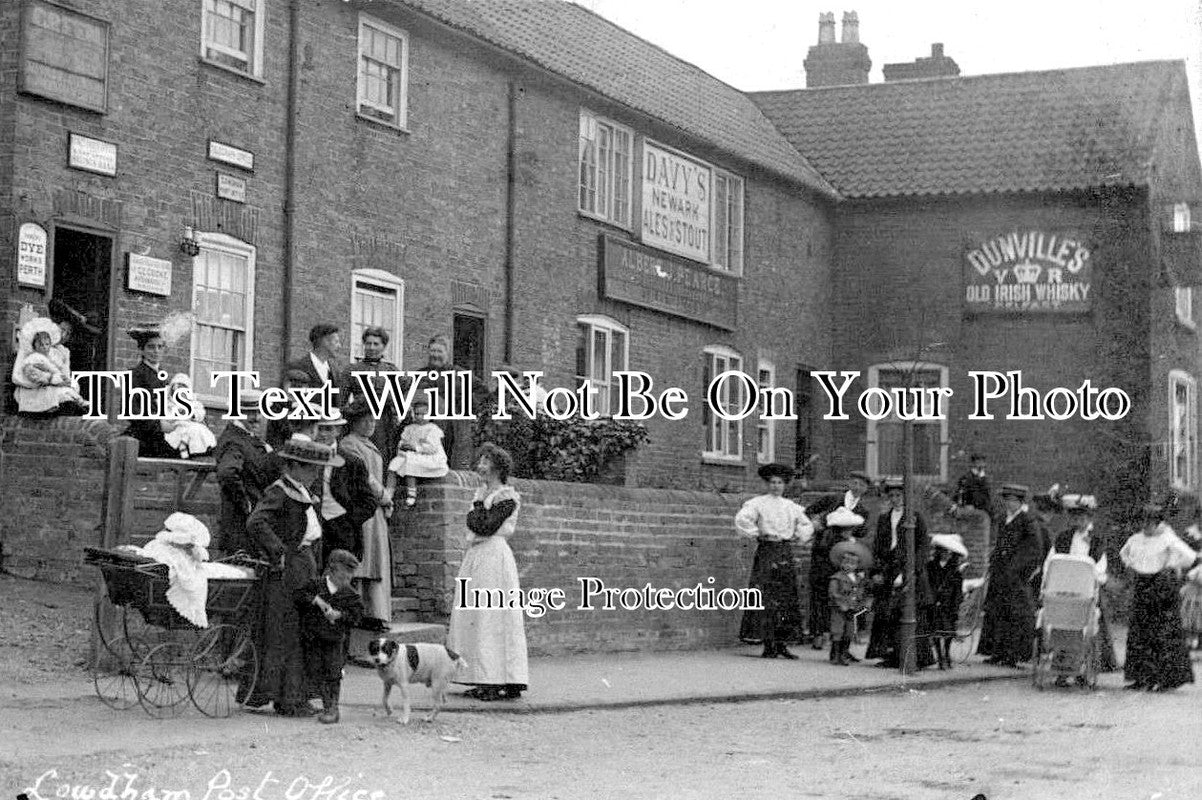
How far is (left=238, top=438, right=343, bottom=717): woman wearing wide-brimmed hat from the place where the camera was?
1111cm

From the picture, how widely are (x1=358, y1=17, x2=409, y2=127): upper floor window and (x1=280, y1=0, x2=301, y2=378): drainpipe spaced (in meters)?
1.18

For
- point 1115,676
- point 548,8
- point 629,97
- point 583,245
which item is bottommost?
point 1115,676

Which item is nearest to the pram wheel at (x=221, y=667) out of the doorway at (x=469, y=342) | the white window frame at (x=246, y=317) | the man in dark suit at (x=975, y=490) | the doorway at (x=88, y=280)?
the doorway at (x=88, y=280)

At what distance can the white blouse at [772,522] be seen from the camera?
1816 centimetres

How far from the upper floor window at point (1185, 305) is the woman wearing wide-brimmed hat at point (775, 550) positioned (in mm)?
17788

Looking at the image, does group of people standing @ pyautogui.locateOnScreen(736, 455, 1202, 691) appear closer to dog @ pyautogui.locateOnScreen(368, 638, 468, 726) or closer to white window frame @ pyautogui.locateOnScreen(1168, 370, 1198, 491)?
dog @ pyautogui.locateOnScreen(368, 638, 468, 726)

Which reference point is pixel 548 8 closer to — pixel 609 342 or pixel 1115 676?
pixel 609 342

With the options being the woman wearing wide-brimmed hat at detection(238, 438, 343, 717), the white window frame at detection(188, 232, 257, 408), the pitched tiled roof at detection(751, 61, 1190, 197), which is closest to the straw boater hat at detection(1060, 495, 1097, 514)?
the white window frame at detection(188, 232, 257, 408)

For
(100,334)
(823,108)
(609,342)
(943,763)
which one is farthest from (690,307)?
(943,763)

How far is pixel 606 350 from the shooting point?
2511 centimetres

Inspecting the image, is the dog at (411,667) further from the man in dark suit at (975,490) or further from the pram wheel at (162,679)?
the man in dark suit at (975,490)

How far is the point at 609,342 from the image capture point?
25125 mm

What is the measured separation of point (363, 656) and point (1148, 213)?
21.4 metres

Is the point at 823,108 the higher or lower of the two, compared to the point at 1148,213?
higher
